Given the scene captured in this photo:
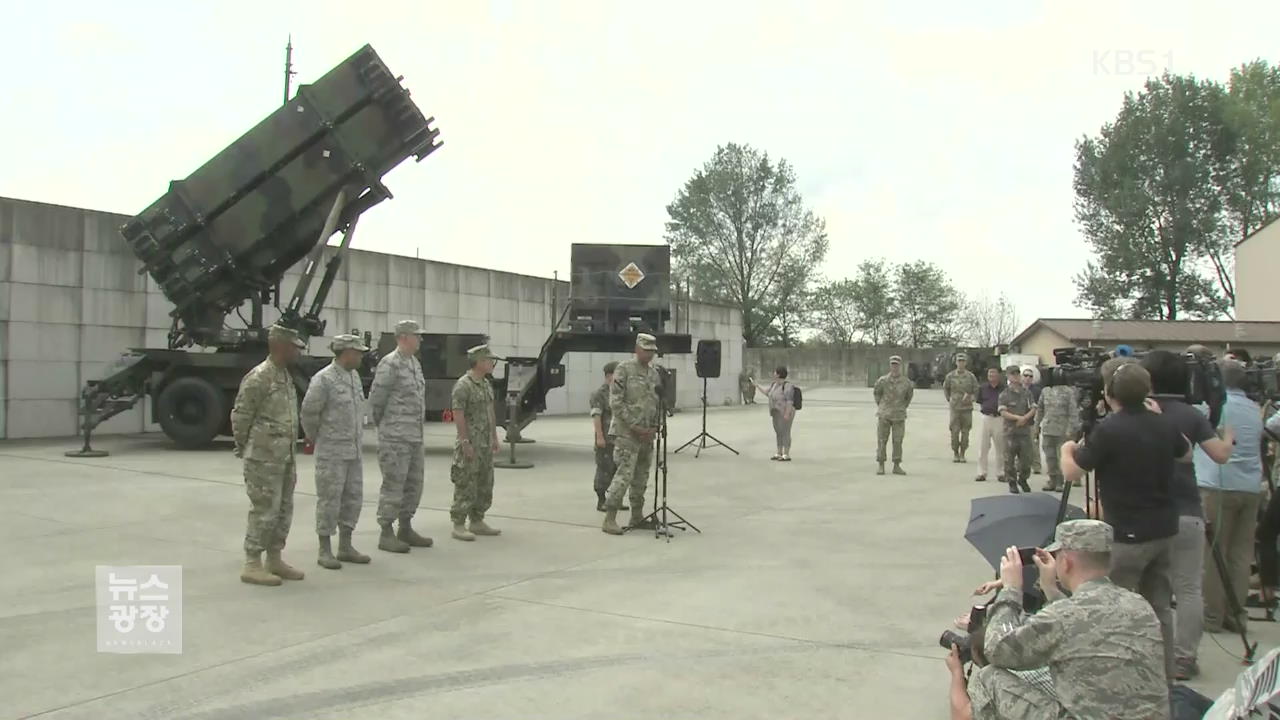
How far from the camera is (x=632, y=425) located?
8.00 meters

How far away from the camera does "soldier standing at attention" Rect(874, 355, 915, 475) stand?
511 inches

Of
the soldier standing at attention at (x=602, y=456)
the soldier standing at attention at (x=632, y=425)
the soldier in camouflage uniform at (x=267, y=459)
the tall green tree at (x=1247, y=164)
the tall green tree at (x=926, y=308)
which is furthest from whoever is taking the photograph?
the tall green tree at (x=926, y=308)

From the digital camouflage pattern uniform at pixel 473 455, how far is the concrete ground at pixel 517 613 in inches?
11.7

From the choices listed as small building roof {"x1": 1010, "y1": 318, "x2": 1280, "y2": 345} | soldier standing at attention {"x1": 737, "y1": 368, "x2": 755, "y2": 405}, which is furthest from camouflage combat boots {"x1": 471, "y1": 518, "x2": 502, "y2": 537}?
small building roof {"x1": 1010, "y1": 318, "x2": 1280, "y2": 345}

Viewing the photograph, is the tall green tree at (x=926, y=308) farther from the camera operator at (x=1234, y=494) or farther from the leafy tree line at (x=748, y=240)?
the camera operator at (x=1234, y=494)

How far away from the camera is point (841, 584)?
6270 millimetres

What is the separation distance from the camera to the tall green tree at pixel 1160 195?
46000 mm

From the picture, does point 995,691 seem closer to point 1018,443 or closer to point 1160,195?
point 1018,443

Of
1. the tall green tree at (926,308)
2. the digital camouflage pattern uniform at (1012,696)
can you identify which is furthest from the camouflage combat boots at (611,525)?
the tall green tree at (926,308)

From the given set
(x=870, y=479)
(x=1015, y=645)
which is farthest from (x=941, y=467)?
(x=1015, y=645)

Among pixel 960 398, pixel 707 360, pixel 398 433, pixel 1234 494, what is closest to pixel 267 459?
pixel 398 433

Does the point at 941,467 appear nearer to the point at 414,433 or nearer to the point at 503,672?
the point at 414,433

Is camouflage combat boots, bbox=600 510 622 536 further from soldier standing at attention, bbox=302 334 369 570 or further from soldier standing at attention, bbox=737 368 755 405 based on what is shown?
soldier standing at attention, bbox=737 368 755 405

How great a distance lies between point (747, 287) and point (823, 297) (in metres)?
9.07
